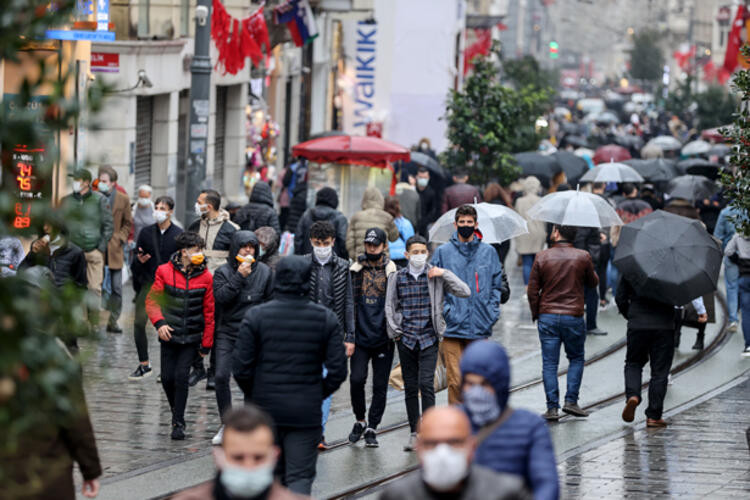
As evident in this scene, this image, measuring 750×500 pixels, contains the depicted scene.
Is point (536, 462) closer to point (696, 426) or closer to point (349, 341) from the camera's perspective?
point (349, 341)

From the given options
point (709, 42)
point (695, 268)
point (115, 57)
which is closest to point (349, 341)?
point (695, 268)

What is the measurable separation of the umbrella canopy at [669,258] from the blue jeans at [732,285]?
15.8ft

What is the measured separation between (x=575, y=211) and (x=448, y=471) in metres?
10.4

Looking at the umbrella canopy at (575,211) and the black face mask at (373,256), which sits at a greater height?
the umbrella canopy at (575,211)

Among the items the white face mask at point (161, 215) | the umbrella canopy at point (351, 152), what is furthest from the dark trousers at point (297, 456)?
the umbrella canopy at point (351, 152)

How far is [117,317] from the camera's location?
1631cm

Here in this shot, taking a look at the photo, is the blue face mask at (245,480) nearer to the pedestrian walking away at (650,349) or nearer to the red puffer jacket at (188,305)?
the red puffer jacket at (188,305)

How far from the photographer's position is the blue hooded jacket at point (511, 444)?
5.79m

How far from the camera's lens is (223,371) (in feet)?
36.3

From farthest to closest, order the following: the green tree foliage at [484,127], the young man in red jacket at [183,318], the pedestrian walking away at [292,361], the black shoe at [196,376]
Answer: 1. the green tree foliage at [484,127]
2. the black shoe at [196,376]
3. the young man in red jacket at [183,318]
4. the pedestrian walking away at [292,361]

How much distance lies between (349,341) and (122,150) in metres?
12.2

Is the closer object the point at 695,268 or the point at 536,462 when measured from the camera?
the point at 536,462


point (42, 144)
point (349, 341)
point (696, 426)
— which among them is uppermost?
point (42, 144)

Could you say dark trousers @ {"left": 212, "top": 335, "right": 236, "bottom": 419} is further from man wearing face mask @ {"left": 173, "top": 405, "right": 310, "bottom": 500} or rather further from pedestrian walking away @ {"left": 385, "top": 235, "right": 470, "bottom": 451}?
man wearing face mask @ {"left": 173, "top": 405, "right": 310, "bottom": 500}
